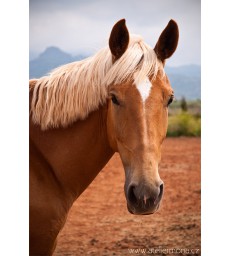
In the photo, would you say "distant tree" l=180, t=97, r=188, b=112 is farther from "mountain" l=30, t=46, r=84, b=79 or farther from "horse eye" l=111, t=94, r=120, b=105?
"horse eye" l=111, t=94, r=120, b=105

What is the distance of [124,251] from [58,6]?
172cm

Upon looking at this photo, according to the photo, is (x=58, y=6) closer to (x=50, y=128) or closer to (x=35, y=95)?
(x=35, y=95)

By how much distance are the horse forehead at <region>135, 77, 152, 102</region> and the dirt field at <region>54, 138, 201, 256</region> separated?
107cm

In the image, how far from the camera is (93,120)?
1889 mm

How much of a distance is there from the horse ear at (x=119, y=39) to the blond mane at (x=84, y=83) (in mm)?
32

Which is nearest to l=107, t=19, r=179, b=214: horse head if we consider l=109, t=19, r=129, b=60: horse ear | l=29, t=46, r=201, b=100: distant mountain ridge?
l=109, t=19, r=129, b=60: horse ear

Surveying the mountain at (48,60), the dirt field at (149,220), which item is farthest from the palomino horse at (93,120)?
the dirt field at (149,220)

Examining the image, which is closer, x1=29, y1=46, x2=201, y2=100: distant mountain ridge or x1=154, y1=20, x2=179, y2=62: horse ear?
x1=154, y1=20, x2=179, y2=62: horse ear

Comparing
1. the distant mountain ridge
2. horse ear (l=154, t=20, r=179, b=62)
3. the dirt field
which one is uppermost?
horse ear (l=154, t=20, r=179, b=62)

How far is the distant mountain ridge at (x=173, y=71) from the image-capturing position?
94.7 inches

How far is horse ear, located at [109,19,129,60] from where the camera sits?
1.81m

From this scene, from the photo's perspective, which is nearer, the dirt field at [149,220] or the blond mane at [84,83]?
the blond mane at [84,83]

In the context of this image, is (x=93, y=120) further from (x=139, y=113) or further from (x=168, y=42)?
(x=168, y=42)

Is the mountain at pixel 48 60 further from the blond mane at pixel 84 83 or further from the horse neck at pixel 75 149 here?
the horse neck at pixel 75 149
